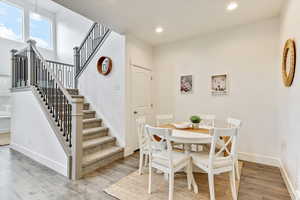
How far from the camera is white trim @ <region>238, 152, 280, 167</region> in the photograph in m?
2.91

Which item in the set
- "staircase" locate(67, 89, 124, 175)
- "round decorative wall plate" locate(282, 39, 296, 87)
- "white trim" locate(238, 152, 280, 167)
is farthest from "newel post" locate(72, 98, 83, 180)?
"white trim" locate(238, 152, 280, 167)

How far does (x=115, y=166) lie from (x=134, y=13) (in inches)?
113

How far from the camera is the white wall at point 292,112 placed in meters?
1.87

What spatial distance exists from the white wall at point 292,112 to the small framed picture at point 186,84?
1.74 m

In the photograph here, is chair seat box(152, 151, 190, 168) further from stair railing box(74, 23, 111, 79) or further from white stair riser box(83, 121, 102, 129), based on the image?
stair railing box(74, 23, 111, 79)

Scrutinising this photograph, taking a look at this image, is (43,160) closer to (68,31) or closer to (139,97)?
(139,97)

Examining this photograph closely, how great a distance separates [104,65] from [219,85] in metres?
2.81

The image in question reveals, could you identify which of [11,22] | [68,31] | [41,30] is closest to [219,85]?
[68,31]

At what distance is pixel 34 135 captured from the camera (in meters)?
3.20

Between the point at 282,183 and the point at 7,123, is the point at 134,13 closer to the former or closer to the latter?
the point at 282,183

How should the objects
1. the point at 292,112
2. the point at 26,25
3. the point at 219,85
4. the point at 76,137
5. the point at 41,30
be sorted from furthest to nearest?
the point at 41,30 → the point at 26,25 → the point at 219,85 → the point at 76,137 → the point at 292,112

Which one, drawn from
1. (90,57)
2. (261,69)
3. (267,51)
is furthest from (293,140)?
(90,57)

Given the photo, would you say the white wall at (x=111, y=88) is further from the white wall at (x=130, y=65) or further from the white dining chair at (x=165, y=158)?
the white dining chair at (x=165, y=158)

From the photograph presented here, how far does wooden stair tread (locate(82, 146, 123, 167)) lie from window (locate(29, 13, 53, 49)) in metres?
6.03
